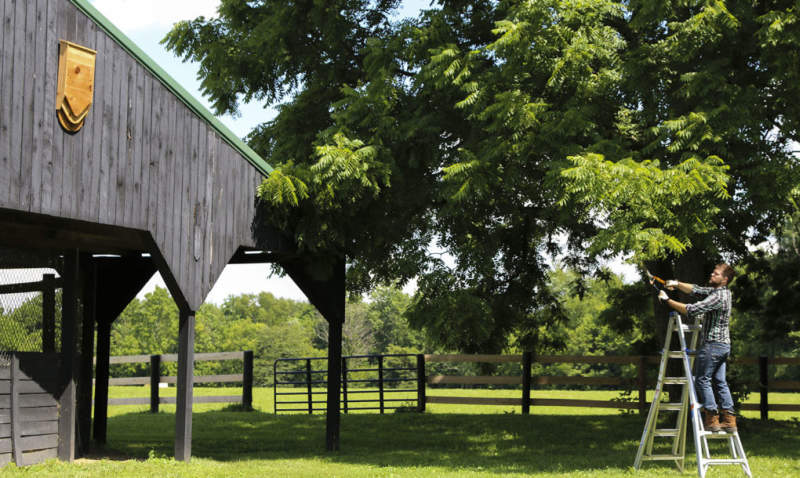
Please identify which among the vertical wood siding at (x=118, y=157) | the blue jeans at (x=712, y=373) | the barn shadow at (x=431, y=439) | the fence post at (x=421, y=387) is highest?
the vertical wood siding at (x=118, y=157)

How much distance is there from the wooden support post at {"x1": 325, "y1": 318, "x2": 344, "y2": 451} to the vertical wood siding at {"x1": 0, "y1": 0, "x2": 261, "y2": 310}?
8.63 ft

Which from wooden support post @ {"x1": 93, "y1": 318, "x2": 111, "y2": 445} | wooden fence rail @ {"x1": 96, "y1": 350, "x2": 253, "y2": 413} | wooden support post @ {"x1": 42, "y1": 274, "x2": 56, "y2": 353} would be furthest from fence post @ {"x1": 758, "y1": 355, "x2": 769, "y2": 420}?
wooden support post @ {"x1": 42, "y1": 274, "x2": 56, "y2": 353}

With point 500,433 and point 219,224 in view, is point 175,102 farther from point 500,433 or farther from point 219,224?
point 500,433

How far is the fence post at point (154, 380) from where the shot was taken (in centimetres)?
2178

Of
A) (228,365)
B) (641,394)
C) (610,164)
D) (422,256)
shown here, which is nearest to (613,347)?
(228,365)

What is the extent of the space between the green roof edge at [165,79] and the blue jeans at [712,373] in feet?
21.8

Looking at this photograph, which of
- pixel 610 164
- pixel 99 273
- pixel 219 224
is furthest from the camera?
pixel 99 273

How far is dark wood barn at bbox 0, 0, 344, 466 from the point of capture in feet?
30.2

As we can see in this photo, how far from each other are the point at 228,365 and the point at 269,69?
53.4m

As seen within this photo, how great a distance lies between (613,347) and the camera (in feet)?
214

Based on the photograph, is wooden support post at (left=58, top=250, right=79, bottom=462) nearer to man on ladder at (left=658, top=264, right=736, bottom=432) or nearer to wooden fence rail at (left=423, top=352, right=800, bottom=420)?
man on ladder at (left=658, top=264, right=736, bottom=432)

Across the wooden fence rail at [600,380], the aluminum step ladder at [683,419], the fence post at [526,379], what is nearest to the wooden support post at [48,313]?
the aluminum step ladder at [683,419]

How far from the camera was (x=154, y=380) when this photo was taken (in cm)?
2214

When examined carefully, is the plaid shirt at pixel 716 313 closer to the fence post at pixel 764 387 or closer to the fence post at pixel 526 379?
the fence post at pixel 764 387
